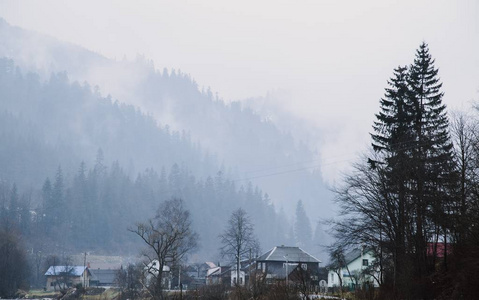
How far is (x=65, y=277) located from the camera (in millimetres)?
76000

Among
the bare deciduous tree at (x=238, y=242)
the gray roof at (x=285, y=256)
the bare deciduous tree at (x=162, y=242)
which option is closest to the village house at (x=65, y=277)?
the bare deciduous tree at (x=162, y=242)

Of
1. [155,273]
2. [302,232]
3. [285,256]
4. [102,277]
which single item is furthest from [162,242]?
[302,232]

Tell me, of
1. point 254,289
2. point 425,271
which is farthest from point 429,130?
point 254,289

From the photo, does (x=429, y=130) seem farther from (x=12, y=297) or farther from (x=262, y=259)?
(x=12, y=297)

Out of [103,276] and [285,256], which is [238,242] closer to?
[285,256]

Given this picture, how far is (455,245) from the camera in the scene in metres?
28.0

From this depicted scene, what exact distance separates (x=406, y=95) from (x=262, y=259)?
4638cm

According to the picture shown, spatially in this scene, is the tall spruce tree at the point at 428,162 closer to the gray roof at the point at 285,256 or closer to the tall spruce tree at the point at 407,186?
the tall spruce tree at the point at 407,186

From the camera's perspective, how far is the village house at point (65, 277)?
77062mm

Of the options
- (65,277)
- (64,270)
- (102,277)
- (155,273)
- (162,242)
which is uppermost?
(162,242)

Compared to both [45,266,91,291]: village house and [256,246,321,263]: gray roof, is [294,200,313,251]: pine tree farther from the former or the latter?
[45,266,91,291]: village house

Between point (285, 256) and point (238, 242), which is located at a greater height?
point (238, 242)

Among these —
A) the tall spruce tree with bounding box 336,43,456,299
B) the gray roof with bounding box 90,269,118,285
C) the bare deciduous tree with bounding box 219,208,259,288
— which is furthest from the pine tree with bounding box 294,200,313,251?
the tall spruce tree with bounding box 336,43,456,299

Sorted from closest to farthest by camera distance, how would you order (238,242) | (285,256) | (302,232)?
(238,242) → (285,256) → (302,232)
